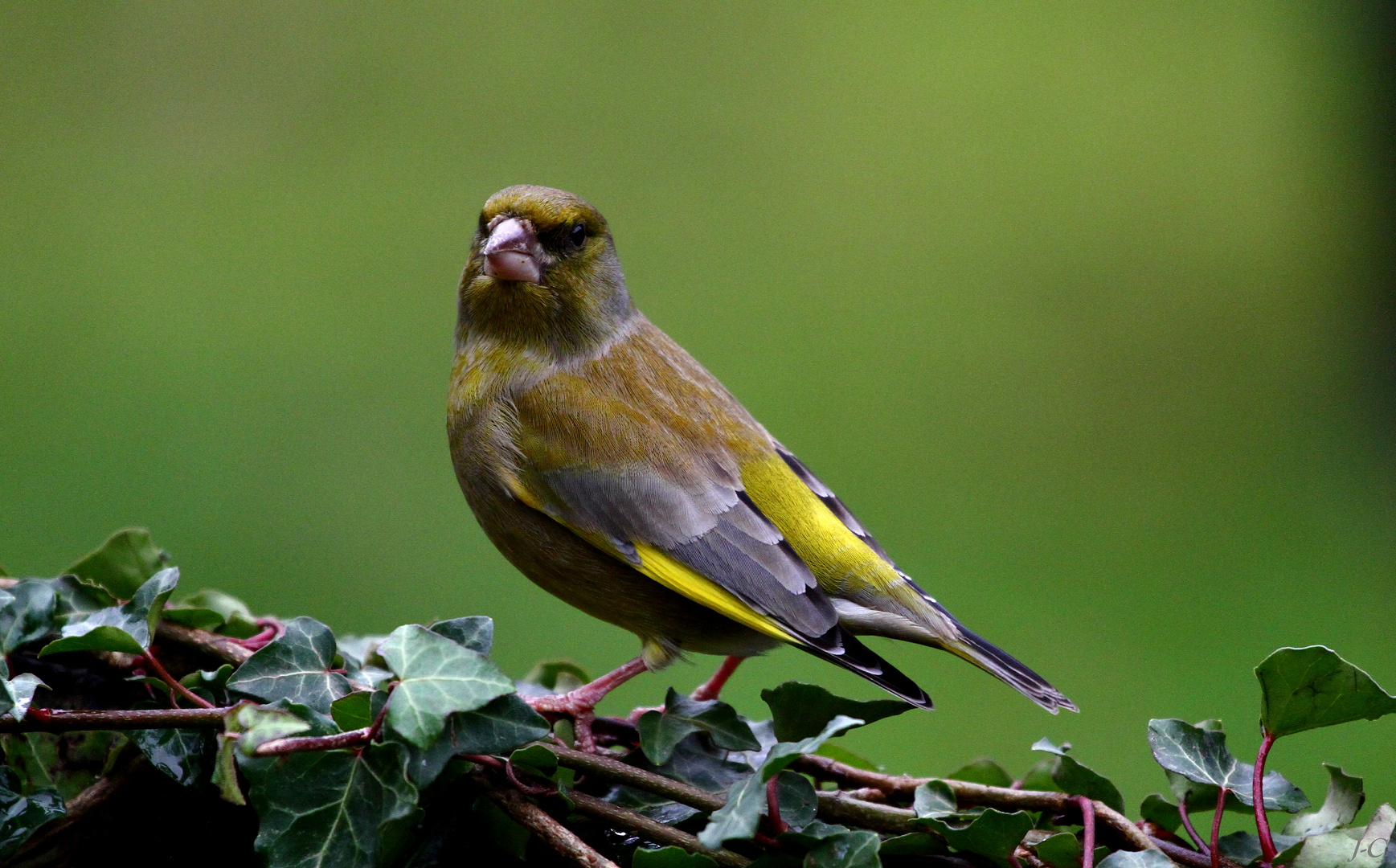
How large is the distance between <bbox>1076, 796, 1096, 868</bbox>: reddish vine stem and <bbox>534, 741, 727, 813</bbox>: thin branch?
323mm

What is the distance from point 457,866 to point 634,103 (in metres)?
6.53

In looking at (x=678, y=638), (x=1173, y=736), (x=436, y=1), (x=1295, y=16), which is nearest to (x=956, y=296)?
(x=1295, y=16)

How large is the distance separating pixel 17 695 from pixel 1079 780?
994mm

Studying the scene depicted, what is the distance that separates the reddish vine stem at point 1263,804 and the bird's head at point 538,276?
4.08 ft

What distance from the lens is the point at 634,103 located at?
736cm

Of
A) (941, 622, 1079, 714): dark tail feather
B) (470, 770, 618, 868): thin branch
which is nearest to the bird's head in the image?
(941, 622, 1079, 714): dark tail feather

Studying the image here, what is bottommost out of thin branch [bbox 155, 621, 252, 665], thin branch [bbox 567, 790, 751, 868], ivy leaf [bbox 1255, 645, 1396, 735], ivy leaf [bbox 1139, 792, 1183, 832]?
thin branch [bbox 155, 621, 252, 665]

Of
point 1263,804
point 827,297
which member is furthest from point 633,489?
point 827,297

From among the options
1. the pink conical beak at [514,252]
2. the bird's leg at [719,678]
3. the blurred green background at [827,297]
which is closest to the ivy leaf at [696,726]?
the bird's leg at [719,678]

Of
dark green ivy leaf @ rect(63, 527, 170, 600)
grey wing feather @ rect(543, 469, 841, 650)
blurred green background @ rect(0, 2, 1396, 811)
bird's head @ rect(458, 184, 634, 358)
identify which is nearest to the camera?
dark green ivy leaf @ rect(63, 527, 170, 600)

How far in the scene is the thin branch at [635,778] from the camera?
3.96 ft

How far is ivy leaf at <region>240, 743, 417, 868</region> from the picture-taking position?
1.12 metres

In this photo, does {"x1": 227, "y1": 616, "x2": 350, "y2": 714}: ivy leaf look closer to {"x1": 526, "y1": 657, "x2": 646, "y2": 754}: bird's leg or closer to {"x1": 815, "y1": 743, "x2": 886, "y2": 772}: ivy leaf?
{"x1": 526, "y1": 657, "x2": 646, "y2": 754}: bird's leg

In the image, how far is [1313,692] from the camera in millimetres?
1189
